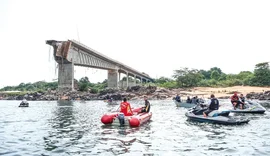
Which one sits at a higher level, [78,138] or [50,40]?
[50,40]

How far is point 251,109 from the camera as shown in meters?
26.8

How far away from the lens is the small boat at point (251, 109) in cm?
2648

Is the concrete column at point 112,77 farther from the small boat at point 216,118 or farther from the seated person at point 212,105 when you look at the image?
the seated person at point 212,105

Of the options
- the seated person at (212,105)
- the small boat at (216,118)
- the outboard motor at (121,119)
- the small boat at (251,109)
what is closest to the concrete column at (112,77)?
the small boat at (251,109)

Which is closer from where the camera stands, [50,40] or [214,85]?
[50,40]

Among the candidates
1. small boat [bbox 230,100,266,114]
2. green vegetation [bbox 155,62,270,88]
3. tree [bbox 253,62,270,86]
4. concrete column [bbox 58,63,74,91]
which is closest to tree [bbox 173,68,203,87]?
green vegetation [bbox 155,62,270,88]

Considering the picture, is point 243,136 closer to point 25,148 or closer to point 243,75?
point 25,148

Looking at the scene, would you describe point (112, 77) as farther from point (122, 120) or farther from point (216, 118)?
point (216, 118)

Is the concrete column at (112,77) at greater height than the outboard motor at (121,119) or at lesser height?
greater

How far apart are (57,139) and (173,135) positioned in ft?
20.1

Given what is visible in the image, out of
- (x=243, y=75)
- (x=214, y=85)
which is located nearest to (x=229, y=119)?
(x=214, y=85)

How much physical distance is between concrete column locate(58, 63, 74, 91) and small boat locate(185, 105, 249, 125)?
4813 cm

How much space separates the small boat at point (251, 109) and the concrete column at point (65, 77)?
151 feet

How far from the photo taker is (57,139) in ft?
48.5
